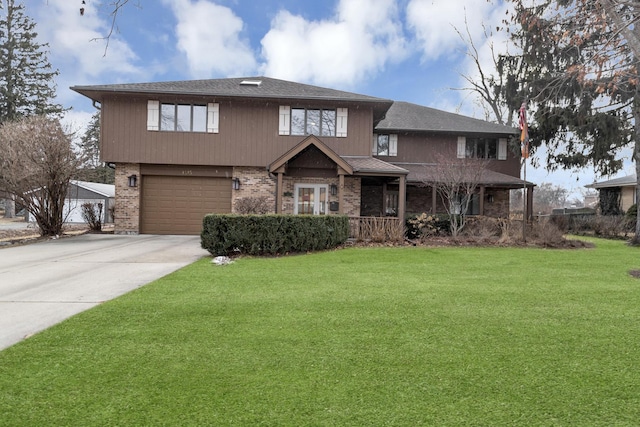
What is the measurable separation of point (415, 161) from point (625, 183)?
44.1 feet

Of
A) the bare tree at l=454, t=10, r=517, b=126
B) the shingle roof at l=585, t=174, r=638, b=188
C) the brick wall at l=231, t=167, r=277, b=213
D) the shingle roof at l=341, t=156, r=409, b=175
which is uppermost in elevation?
the bare tree at l=454, t=10, r=517, b=126

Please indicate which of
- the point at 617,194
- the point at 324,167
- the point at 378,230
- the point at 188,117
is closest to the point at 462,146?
the point at 324,167

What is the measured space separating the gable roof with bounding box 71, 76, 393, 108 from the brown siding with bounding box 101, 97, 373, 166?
0.47 m

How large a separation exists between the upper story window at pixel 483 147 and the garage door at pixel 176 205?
462 inches

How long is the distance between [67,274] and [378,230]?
27.9ft

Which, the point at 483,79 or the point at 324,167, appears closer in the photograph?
the point at 324,167

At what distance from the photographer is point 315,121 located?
16.1m

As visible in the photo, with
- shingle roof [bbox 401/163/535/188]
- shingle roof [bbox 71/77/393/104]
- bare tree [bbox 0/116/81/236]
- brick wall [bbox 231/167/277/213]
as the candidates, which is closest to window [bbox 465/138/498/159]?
shingle roof [bbox 401/163/535/188]

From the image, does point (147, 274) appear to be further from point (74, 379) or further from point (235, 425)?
point (235, 425)

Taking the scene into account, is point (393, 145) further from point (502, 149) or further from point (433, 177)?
point (502, 149)

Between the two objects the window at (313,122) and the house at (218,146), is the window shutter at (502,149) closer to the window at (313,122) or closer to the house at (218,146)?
the house at (218,146)

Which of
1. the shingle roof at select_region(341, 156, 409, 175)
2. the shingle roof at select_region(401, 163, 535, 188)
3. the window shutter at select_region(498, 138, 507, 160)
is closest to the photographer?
the shingle roof at select_region(341, 156, 409, 175)

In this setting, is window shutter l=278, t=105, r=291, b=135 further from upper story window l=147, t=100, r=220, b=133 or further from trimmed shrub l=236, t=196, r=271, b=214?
trimmed shrub l=236, t=196, r=271, b=214

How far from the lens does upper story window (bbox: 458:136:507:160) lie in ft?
63.9
